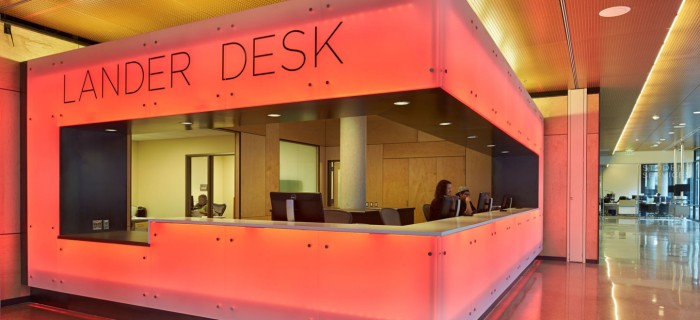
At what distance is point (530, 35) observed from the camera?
602 centimetres

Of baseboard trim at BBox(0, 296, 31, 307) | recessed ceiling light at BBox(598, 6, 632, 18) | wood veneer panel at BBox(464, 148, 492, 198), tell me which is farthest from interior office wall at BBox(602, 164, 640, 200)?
baseboard trim at BBox(0, 296, 31, 307)

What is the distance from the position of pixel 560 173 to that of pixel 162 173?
899cm

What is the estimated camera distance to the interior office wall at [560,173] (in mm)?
8750

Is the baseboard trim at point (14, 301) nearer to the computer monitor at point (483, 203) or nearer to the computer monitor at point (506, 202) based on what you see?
the computer monitor at point (483, 203)

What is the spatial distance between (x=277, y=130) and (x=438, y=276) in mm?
7306

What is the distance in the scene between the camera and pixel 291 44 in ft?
12.9

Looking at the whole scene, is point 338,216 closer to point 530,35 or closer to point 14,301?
point 530,35

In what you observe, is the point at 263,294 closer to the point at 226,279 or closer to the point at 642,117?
the point at 226,279

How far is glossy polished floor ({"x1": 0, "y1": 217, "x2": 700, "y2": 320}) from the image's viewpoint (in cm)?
518

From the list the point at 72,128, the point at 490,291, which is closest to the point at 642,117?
the point at 490,291

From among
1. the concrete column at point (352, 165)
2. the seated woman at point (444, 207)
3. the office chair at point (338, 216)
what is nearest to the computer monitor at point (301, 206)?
the office chair at point (338, 216)

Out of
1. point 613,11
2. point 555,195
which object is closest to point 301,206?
point 613,11

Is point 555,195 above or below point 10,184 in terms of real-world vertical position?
below

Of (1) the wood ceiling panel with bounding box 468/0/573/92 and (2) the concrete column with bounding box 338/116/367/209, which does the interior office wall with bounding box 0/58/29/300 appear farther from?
(1) the wood ceiling panel with bounding box 468/0/573/92
